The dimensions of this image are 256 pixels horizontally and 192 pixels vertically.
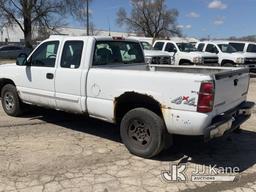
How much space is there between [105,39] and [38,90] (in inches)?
67.9

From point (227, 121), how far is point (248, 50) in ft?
55.5

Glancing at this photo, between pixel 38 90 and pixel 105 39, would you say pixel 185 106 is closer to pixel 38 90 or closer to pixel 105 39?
pixel 105 39

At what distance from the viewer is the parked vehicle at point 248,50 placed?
20395 millimetres

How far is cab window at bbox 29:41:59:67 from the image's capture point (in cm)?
750

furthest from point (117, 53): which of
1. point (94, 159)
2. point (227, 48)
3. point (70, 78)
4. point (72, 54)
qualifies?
point (227, 48)

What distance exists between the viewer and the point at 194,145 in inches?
273

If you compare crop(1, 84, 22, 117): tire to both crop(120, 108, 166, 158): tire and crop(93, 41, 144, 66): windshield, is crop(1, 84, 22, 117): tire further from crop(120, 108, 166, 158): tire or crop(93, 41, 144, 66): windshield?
crop(120, 108, 166, 158): tire

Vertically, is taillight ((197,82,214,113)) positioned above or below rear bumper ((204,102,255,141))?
above

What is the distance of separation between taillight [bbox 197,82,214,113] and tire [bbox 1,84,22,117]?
180 inches

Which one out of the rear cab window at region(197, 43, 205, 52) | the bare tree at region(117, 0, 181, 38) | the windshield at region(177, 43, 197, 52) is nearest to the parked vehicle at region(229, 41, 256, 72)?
the rear cab window at region(197, 43, 205, 52)

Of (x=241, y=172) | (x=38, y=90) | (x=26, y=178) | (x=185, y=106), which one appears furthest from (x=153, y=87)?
(x=38, y=90)

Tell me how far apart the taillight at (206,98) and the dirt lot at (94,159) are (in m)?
0.97

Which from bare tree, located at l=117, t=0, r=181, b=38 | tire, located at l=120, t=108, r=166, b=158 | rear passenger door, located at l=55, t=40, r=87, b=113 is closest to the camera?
tire, located at l=120, t=108, r=166, b=158

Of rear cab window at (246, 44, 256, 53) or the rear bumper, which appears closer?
the rear bumper
